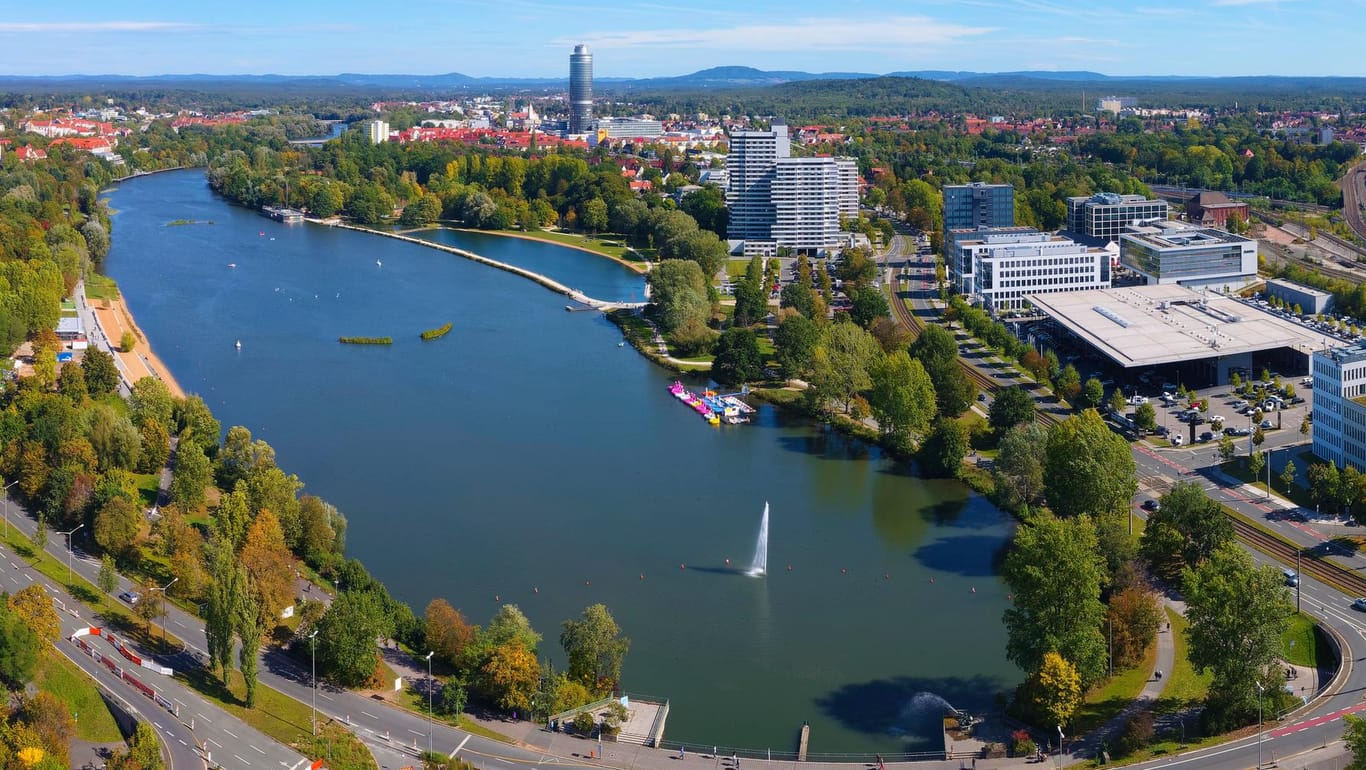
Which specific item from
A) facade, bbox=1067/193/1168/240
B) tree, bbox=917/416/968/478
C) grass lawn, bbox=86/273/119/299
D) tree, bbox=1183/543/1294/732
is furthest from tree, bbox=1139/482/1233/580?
grass lawn, bbox=86/273/119/299

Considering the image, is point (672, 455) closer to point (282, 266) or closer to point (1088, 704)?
point (1088, 704)

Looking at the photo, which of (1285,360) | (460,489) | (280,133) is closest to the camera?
(460,489)

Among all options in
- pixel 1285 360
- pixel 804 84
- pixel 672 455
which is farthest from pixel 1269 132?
pixel 804 84

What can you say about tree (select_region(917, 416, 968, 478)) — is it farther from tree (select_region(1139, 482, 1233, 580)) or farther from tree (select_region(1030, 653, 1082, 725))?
tree (select_region(1030, 653, 1082, 725))

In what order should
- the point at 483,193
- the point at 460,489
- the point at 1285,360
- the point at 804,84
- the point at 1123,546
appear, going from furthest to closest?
the point at 804,84 < the point at 483,193 < the point at 1285,360 < the point at 460,489 < the point at 1123,546

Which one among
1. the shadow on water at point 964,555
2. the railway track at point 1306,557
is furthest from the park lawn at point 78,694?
the railway track at point 1306,557
